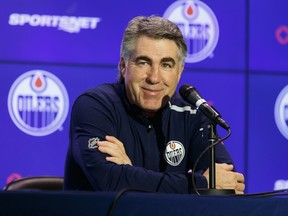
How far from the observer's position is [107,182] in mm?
2518

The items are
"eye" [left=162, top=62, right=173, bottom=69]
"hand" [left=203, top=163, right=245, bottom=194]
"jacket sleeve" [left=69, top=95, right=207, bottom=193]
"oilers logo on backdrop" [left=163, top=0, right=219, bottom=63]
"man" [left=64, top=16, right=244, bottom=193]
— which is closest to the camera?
"jacket sleeve" [left=69, top=95, right=207, bottom=193]

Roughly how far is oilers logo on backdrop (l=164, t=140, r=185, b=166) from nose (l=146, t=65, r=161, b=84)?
254mm

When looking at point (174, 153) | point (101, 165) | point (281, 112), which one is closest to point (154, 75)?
point (174, 153)

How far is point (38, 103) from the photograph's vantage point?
3781mm

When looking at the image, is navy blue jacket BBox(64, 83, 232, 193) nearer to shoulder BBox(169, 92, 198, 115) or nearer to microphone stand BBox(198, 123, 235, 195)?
shoulder BBox(169, 92, 198, 115)

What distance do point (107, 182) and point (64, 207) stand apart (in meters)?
0.85

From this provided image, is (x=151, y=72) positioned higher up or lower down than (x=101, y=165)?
higher up

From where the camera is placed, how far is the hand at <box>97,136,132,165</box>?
2.57 m

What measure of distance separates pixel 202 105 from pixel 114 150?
1.36 ft

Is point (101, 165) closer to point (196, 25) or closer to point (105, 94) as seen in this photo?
point (105, 94)

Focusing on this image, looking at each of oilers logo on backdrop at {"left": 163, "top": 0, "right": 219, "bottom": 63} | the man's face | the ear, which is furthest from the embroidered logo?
oilers logo on backdrop at {"left": 163, "top": 0, "right": 219, "bottom": 63}

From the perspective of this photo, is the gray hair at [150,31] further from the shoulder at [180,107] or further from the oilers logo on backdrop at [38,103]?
the oilers logo on backdrop at [38,103]

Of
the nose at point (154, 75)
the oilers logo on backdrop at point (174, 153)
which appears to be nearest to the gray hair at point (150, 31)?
the nose at point (154, 75)

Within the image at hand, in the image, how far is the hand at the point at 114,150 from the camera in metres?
2.57
